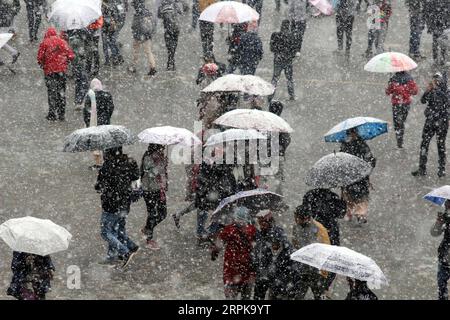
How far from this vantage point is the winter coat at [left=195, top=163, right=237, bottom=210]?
13.2 meters

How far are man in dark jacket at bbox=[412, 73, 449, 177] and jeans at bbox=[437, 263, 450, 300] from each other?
459cm

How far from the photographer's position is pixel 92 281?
1268 centimetres

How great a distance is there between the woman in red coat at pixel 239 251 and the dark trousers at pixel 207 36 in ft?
33.1

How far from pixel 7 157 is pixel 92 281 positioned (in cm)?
464

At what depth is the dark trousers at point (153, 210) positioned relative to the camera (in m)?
13.4

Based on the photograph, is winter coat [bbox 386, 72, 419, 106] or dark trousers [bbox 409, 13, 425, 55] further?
dark trousers [bbox 409, 13, 425, 55]

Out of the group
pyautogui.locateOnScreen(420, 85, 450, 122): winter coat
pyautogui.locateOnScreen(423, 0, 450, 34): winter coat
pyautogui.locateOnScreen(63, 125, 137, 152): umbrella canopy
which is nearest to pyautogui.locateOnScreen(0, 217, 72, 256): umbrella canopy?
pyautogui.locateOnScreen(63, 125, 137, 152): umbrella canopy

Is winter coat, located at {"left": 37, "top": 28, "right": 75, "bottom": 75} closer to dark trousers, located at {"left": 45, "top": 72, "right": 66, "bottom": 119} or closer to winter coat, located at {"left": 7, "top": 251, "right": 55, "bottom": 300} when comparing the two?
dark trousers, located at {"left": 45, "top": 72, "right": 66, "bottom": 119}

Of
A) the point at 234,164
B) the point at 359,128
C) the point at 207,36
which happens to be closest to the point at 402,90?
the point at 359,128

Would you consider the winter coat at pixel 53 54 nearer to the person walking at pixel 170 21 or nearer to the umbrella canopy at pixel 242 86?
the person walking at pixel 170 21

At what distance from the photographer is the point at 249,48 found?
18.9 meters

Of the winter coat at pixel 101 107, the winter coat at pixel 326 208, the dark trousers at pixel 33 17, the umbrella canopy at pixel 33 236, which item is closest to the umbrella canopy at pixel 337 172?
the winter coat at pixel 326 208
